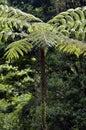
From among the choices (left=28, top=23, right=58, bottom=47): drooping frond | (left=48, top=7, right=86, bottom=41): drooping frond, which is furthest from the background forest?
(left=28, top=23, right=58, bottom=47): drooping frond

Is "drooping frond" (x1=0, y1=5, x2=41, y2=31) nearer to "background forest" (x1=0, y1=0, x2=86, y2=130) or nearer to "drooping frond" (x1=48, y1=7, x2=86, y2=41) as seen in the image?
"drooping frond" (x1=48, y1=7, x2=86, y2=41)

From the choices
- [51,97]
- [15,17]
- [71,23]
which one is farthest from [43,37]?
[51,97]

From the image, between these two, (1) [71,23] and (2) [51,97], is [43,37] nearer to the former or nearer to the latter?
(1) [71,23]

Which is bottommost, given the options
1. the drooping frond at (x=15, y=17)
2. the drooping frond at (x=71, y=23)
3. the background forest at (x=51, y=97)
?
the background forest at (x=51, y=97)

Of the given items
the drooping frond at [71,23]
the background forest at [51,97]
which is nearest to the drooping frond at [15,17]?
the drooping frond at [71,23]

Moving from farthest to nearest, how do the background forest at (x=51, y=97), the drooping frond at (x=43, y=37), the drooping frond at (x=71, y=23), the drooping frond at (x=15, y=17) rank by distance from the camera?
the background forest at (x=51, y=97) → the drooping frond at (x=71, y=23) → the drooping frond at (x=15, y=17) → the drooping frond at (x=43, y=37)

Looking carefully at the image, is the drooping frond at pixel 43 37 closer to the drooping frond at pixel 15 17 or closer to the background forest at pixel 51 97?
the drooping frond at pixel 15 17

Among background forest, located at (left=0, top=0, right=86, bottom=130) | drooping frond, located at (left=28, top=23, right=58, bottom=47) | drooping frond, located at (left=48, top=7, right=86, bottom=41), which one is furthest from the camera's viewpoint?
background forest, located at (left=0, top=0, right=86, bottom=130)

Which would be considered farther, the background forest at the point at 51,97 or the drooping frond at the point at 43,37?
the background forest at the point at 51,97

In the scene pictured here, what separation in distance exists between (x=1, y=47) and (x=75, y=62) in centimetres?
493

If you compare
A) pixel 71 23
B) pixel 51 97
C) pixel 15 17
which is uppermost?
pixel 15 17

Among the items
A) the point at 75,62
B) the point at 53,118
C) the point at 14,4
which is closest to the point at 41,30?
the point at 53,118

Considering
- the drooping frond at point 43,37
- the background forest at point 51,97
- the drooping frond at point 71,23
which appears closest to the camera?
the drooping frond at point 43,37

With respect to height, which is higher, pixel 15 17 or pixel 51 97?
pixel 15 17
